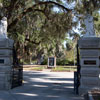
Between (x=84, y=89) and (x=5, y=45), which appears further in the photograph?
(x=5, y=45)

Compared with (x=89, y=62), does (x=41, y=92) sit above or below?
below

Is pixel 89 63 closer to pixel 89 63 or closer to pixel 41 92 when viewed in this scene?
pixel 89 63

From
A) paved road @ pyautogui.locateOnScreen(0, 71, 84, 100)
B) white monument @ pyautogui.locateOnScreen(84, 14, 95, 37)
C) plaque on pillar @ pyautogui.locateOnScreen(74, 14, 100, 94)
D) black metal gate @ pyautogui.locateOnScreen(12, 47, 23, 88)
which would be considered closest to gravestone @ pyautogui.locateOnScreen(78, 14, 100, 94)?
plaque on pillar @ pyautogui.locateOnScreen(74, 14, 100, 94)

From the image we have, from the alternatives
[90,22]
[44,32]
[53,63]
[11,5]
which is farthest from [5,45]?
[53,63]

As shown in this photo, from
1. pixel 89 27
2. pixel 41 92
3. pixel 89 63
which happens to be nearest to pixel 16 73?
pixel 41 92

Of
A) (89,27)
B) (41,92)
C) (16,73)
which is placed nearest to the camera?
(89,27)

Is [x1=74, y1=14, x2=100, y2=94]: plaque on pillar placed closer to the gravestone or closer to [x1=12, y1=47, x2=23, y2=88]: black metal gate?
the gravestone

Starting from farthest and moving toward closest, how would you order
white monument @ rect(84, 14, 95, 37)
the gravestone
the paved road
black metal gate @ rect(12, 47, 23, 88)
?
black metal gate @ rect(12, 47, 23, 88) → white monument @ rect(84, 14, 95, 37) → the gravestone → the paved road

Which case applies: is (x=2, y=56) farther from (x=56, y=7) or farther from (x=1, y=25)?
(x=56, y=7)

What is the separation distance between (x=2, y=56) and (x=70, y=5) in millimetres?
8424

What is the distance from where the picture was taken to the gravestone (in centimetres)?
1087

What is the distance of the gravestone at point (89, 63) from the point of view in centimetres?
1087

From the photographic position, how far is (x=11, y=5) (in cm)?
1744

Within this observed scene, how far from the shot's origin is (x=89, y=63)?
11016mm
